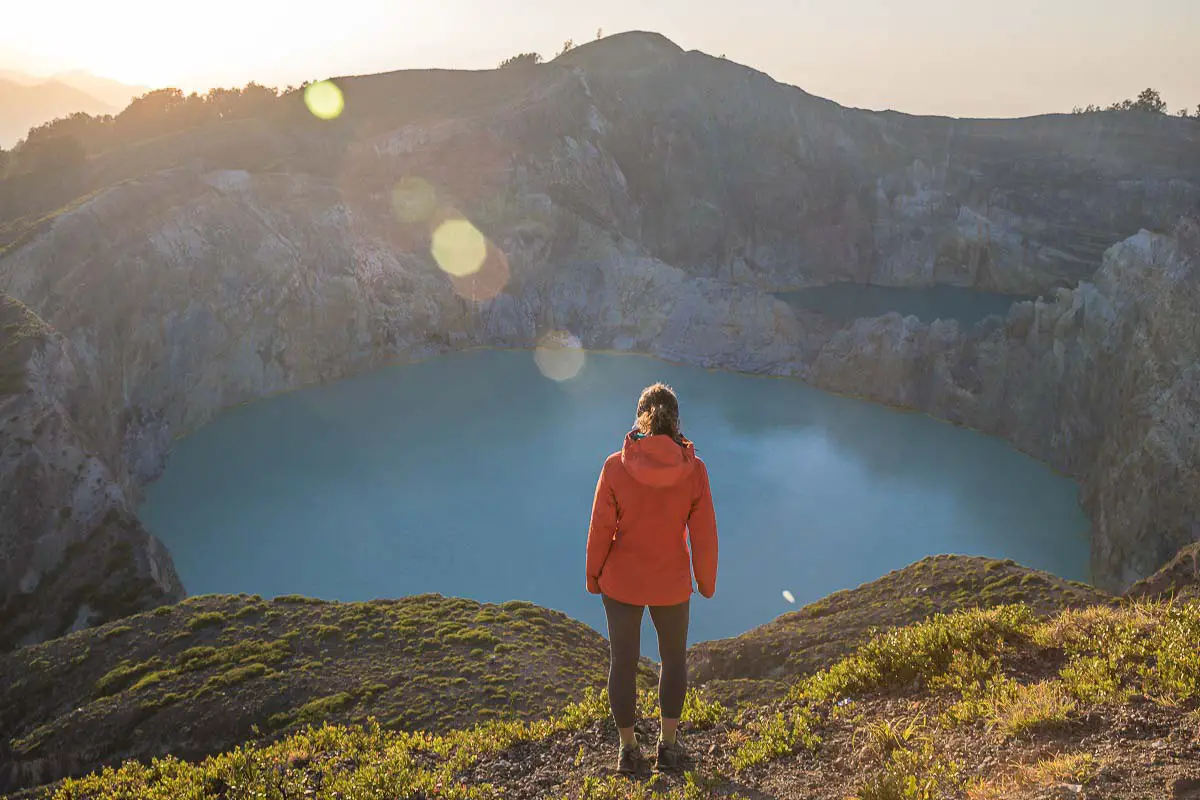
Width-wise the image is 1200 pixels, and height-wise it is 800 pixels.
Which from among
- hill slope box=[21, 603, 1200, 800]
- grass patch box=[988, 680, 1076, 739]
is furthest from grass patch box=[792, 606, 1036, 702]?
grass patch box=[988, 680, 1076, 739]

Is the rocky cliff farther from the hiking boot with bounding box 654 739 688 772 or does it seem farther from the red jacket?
the red jacket

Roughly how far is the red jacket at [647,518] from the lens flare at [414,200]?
6339 centimetres

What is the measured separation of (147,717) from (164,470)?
29.5 m

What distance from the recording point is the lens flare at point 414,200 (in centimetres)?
6575

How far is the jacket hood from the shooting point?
677 centimetres

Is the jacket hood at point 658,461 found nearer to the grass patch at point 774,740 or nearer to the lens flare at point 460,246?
the grass patch at point 774,740

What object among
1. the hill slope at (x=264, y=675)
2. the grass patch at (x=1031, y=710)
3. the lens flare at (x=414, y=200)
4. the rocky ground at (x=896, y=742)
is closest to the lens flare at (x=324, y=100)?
the lens flare at (x=414, y=200)

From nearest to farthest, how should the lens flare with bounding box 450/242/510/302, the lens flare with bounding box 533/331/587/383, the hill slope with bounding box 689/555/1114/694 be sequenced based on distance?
the hill slope with bounding box 689/555/1114/694
the lens flare with bounding box 533/331/587/383
the lens flare with bounding box 450/242/510/302

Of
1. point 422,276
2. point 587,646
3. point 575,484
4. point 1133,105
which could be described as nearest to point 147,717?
point 587,646

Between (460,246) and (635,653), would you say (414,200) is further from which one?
(635,653)

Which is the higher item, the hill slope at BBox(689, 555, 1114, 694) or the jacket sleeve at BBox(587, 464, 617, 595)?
the jacket sleeve at BBox(587, 464, 617, 595)

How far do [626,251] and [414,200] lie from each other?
20.6m

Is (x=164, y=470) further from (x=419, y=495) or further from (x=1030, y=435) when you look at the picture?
(x=1030, y=435)

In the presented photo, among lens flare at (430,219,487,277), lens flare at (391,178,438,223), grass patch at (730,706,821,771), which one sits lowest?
grass patch at (730,706,821,771)
